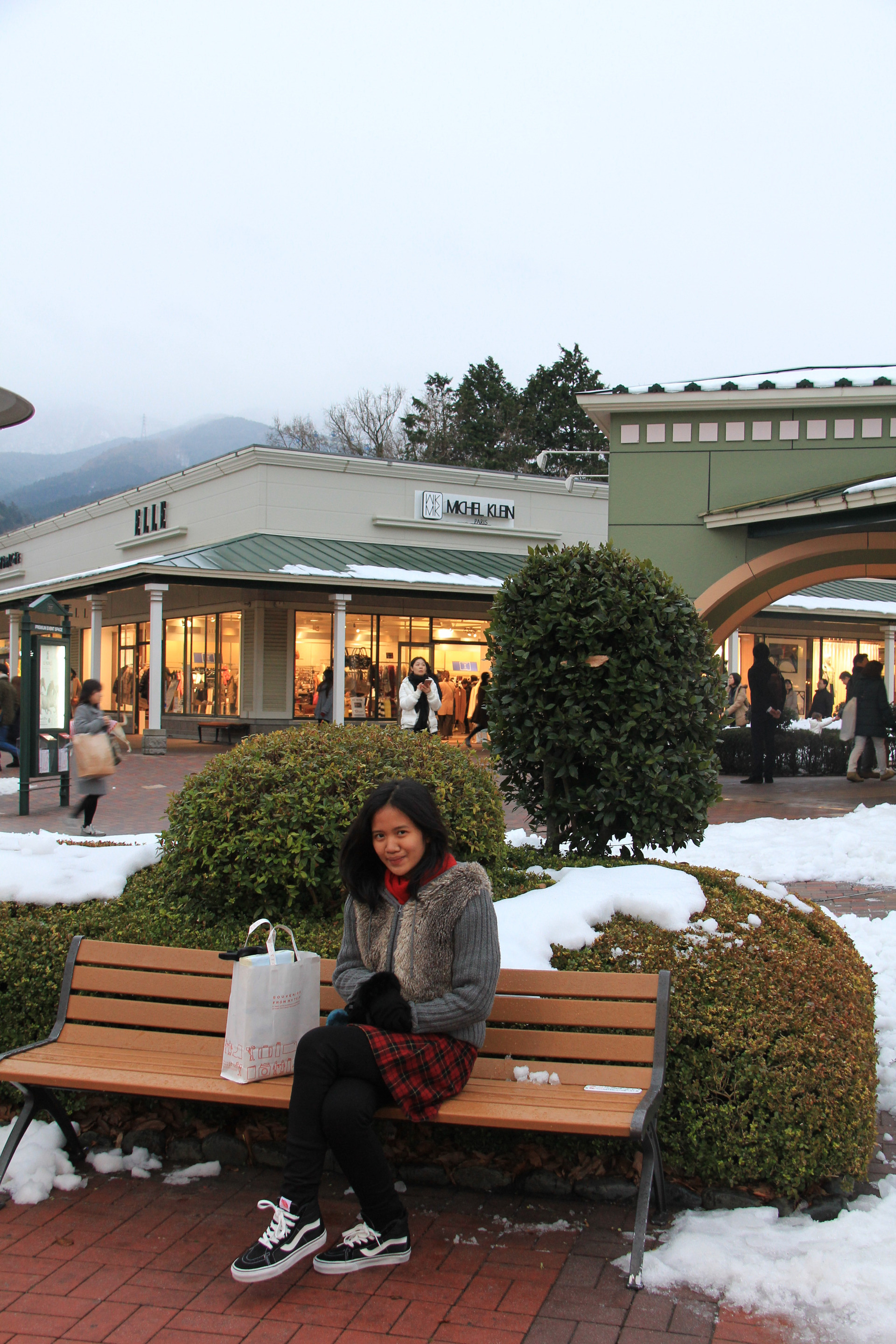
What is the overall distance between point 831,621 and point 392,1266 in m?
33.8

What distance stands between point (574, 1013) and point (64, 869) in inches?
107

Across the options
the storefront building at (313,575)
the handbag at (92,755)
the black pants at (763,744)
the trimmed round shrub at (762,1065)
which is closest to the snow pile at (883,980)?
the trimmed round shrub at (762,1065)

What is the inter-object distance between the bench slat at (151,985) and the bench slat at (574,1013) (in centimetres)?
104

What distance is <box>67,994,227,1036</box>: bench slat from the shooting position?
3881 mm

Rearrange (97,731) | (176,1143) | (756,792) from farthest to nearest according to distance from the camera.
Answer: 1. (756,792)
2. (97,731)
3. (176,1143)

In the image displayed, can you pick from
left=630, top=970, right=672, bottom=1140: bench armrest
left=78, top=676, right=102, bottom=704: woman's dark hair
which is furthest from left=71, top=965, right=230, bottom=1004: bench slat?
left=78, top=676, right=102, bottom=704: woman's dark hair

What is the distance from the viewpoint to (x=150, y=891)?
5.06 m

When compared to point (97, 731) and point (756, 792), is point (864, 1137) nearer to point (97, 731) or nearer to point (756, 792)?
point (97, 731)

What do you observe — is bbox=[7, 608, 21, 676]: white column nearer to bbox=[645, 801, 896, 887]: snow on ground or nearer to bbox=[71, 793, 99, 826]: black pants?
bbox=[71, 793, 99, 826]: black pants

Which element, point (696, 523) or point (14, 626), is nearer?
point (696, 523)

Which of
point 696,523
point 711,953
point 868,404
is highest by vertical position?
point 868,404

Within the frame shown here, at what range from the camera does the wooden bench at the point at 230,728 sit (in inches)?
1010

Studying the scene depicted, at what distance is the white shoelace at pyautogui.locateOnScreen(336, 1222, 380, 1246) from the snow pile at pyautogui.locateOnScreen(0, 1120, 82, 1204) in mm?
1135

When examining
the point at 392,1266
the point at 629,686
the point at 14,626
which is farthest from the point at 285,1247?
the point at 14,626
